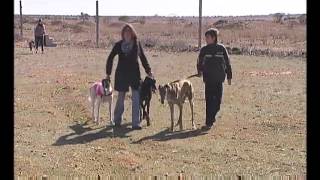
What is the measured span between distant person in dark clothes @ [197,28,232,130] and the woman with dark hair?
2.85 feet

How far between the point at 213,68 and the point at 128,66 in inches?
51.0

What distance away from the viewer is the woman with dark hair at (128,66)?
848 centimetres

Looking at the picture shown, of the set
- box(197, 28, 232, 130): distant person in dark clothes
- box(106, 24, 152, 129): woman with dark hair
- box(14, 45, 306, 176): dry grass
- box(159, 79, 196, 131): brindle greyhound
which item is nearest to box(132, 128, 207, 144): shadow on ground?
box(14, 45, 306, 176): dry grass

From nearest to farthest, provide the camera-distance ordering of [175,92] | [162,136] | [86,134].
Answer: [162,136] < [86,134] < [175,92]

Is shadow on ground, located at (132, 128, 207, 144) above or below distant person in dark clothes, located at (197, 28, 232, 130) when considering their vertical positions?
below

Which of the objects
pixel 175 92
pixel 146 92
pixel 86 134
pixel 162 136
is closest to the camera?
pixel 162 136

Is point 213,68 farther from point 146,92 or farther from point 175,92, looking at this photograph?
point 146,92

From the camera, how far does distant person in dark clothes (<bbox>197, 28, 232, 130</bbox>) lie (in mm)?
8602

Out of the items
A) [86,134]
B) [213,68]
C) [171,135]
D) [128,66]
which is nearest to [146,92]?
[128,66]

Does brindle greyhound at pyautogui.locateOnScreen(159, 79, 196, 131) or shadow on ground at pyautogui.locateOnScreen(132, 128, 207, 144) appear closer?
shadow on ground at pyautogui.locateOnScreen(132, 128, 207, 144)

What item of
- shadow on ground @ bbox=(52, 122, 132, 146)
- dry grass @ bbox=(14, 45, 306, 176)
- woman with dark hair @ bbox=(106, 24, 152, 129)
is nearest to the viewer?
dry grass @ bbox=(14, 45, 306, 176)

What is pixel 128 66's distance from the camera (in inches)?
340

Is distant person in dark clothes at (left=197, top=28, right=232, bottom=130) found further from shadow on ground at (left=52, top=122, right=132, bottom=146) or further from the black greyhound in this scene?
shadow on ground at (left=52, top=122, right=132, bottom=146)

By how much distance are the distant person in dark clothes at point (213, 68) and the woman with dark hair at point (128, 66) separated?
0.87 meters
